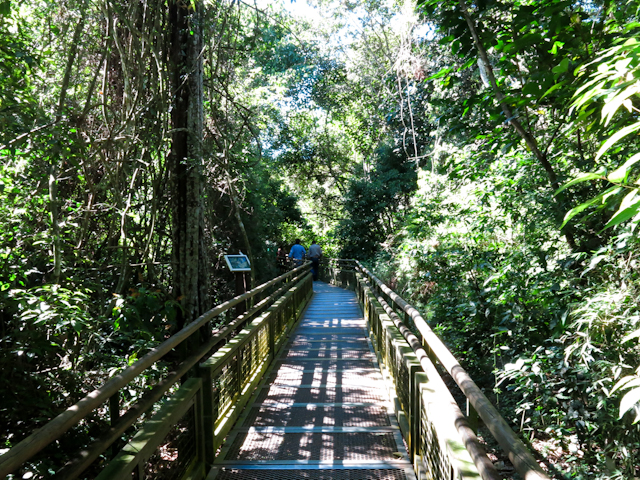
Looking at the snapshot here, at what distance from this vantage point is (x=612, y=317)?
Answer: 3.87m

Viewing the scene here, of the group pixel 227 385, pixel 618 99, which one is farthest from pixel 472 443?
pixel 227 385

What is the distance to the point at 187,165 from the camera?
6.01m

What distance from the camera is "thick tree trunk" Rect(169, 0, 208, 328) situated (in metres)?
5.92

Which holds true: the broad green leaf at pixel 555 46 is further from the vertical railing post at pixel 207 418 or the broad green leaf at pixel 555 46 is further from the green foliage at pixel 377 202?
the green foliage at pixel 377 202

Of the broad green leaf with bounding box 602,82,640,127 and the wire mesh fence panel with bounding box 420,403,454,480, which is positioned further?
the wire mesh fence panel with bounding box 420,403,454,480

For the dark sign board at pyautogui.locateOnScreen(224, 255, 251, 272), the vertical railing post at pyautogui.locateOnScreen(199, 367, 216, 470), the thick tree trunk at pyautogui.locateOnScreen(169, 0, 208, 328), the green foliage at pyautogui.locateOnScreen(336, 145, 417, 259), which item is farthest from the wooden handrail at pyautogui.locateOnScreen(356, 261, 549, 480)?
the green foliage at pyautogui.locateOnScreen(336, 145, 417, 259)

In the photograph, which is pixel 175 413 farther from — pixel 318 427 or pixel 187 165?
pixel 187 165

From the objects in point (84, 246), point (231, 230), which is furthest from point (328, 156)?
point (84, 246)

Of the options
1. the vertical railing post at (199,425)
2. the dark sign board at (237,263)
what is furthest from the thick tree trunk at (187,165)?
the vertical railing post at (199,425)

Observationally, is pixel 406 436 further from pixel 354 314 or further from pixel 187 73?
pixel 354 314

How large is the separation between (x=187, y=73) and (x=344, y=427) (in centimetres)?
422

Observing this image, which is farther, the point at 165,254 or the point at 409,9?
the point at 409,9

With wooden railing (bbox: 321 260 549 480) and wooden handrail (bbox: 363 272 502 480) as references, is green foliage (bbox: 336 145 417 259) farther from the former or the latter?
wooden handrail (bbox: 363 272 502 480)

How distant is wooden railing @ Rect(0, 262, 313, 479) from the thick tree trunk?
32.7 inches
